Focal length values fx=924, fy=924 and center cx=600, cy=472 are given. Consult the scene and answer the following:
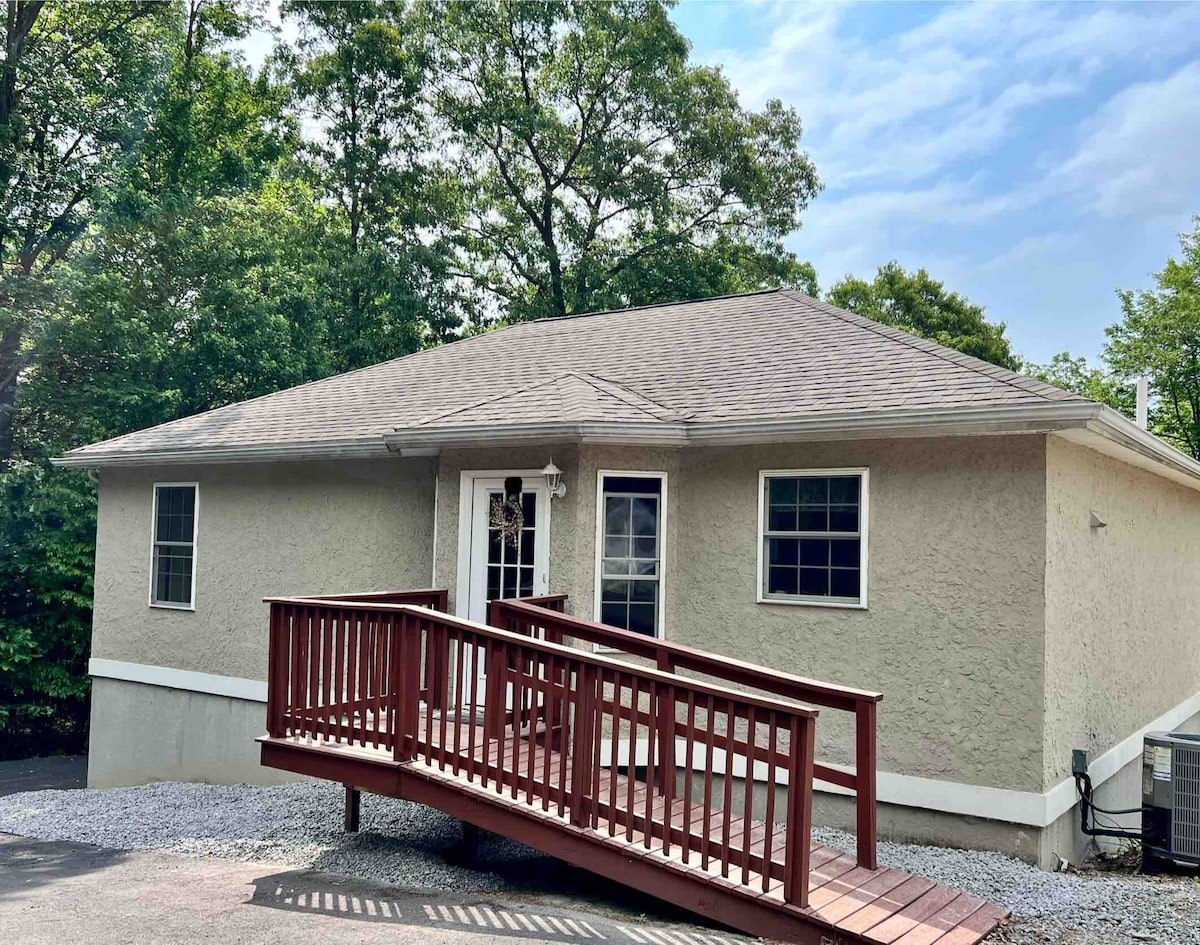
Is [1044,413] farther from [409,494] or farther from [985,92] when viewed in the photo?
[985,92]

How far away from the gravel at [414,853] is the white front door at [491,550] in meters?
1.59

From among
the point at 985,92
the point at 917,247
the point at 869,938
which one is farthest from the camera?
the point at 917,247

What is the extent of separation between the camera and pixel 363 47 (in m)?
25.2

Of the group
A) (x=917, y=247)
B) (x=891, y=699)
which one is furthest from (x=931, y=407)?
(x=917, y=247)

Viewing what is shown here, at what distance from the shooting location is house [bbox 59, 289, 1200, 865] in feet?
21.6

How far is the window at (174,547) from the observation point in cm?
1091

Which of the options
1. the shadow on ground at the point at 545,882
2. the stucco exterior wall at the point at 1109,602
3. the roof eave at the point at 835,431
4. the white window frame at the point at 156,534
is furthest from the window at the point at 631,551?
the white window frame at the point at 156,534

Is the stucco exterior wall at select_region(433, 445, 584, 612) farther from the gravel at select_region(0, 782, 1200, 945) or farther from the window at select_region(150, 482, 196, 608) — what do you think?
the window at select_region(150, 482, 196, 608)

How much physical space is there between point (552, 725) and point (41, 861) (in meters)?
4.00

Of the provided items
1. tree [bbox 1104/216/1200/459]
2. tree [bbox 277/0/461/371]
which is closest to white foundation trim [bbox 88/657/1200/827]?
tree [bbox 277/0/461/371]

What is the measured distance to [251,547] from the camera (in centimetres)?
1036

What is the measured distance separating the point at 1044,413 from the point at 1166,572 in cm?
559

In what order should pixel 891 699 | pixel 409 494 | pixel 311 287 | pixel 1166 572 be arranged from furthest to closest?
pixel 311 287, pixel 1166 572, pixel 409 494, pixel 891 699

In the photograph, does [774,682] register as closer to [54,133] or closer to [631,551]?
[631,551]
